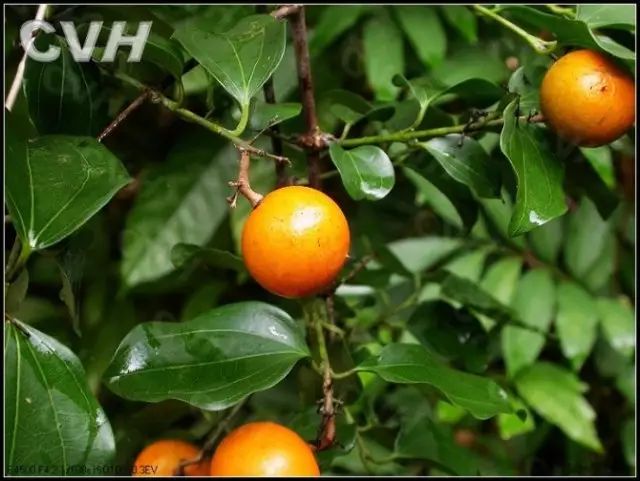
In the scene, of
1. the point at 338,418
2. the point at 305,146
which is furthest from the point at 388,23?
the point at 338,418

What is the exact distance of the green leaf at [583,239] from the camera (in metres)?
1.01

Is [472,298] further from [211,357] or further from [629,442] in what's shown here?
[629,442]

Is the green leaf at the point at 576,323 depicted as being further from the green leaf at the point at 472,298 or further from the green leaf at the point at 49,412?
the green leaf at the point at 49,412

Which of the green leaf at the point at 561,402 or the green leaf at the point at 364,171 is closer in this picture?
the green leaf at the point at 364,171

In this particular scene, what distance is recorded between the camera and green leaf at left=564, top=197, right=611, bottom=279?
101 cm

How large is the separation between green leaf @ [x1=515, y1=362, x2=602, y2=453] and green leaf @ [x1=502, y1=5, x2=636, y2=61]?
0.52 meters

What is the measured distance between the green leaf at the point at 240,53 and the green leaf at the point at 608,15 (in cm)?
23

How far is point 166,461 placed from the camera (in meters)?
0.51

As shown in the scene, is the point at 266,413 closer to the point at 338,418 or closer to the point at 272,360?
Answer: the point at 338,418

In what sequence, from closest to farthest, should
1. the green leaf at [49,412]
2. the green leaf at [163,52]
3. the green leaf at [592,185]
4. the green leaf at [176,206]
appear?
1. the green leaf at [49,412]
2. the green leaf at [163,52]
3. the green leaf at [592,185]
4. the green leaf at [176,206]

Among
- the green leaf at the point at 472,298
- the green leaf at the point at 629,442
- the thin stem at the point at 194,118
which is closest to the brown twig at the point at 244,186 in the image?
the thin stem at the point at 194,118

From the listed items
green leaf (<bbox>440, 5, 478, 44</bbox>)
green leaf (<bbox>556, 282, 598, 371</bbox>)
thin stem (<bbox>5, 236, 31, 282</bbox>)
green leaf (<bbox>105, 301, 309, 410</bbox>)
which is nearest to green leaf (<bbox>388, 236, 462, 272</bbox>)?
green leaf (<bbox>556, 282, 598, 371</bbox>)

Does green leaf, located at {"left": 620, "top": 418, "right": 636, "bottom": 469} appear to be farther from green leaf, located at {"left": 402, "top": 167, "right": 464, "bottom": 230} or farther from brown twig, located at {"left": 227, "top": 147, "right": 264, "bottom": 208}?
brown twig, located at {"left": 227, "top": 147, "right": 264, "bottom": 208}

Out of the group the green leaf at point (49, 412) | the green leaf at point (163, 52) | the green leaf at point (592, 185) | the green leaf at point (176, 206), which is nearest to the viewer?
the green leaf at point (49, 412)
